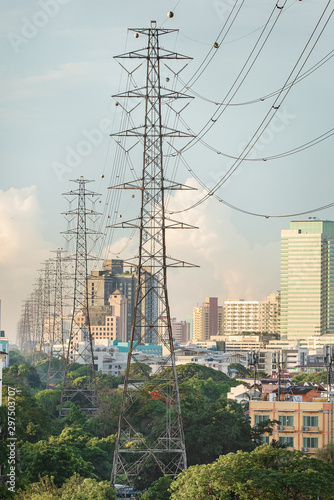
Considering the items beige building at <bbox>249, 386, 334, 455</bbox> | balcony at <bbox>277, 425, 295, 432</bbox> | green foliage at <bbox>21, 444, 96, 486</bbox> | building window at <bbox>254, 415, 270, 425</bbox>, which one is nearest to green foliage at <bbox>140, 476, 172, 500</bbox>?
green foliage at <bbox>21, 444, 96, 486</bbox>

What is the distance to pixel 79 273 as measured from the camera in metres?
74.8

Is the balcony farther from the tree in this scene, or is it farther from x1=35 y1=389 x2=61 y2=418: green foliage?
x1=35 y1=389 x2=61 y2=418: green foliage

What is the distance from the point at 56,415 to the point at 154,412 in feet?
36.4

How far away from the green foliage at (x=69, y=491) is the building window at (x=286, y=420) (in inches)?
699

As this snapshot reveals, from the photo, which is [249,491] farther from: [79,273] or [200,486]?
[79,273]

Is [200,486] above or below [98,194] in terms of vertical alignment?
below

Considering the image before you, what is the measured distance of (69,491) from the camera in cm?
3688

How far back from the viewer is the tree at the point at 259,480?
112 feet

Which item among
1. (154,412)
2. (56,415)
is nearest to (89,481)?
(154,412)

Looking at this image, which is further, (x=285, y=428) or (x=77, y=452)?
(x=285, y=428)

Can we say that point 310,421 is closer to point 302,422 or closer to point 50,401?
point 302,422

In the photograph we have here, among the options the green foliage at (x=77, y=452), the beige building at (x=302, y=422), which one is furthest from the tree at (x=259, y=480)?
the beige building at (x=302, y=422)

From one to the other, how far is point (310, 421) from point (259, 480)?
19590 millimetres

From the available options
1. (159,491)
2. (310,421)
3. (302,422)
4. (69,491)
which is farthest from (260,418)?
(69,491)
